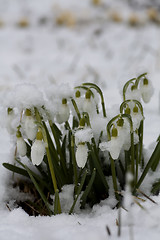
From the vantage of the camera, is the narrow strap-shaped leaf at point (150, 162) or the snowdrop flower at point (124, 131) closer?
the snowdrop flower at point (124, 131)

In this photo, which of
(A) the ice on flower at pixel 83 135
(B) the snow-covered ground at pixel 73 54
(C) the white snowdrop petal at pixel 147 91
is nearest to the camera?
(A) the ice on flower at pixel 83 135

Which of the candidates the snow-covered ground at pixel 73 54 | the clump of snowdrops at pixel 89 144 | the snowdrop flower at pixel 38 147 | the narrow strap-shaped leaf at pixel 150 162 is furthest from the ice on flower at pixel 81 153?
the narrow strap-shaped leaf at pixel 150 162

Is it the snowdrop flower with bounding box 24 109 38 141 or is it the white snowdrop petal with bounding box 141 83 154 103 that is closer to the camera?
the snowdrop flower with bounding box 24 109 38 141

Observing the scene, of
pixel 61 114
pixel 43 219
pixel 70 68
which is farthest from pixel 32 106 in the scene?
pixel 70 68

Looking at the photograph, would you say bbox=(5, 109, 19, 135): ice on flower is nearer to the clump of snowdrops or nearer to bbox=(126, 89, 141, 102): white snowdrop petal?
the clump of snowdrops

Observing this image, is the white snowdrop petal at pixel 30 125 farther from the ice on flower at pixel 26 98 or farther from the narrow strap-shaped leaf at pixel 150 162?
the narrow strap-shaped leaf at pixel 150 162

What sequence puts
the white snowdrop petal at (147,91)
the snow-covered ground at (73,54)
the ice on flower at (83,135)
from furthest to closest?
the white snowdrop petal at (147,91) < the snow-covered ground at (73,54) < the ice on flower at (83,135)

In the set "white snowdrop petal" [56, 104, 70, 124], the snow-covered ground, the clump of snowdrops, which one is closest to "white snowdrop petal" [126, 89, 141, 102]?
the clump of snowdrops
